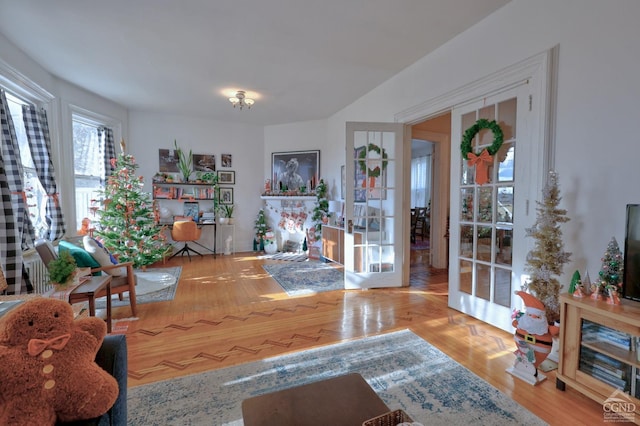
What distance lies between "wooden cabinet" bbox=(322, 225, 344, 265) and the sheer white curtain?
4509 millimetres

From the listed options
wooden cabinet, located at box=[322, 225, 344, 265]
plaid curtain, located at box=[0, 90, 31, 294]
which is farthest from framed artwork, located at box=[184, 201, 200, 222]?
plaid curtain, located at box=[0, 90, 31, 294]

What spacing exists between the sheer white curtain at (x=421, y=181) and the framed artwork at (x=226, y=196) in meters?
5.65

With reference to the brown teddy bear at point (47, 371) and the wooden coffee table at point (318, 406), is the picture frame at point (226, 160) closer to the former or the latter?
the brown teddy bear at point (47, 371)

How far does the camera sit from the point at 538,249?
210 centimetres

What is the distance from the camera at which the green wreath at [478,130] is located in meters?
2.56

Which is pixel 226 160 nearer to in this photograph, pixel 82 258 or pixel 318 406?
pixel 82 258

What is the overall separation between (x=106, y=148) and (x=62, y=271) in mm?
3414

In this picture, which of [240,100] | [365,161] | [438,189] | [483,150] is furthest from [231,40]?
[438,189]

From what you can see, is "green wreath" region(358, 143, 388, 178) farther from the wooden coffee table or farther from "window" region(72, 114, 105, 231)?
"window" region(72, 114, 105, 231)

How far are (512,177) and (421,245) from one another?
4.78m

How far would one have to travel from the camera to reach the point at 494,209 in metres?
2.68

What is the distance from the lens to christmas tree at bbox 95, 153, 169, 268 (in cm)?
419

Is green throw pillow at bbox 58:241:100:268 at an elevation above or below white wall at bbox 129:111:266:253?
below

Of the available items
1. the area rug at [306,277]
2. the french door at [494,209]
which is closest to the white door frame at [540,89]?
the french door at [494,209]
